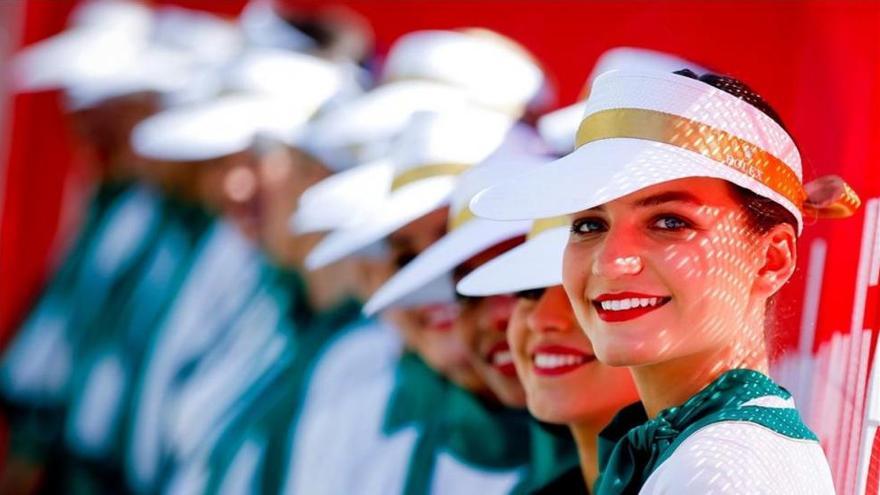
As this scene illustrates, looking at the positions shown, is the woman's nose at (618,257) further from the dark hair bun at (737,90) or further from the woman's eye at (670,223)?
the dark hair bun at (737,90)

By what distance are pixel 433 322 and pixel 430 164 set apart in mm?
264

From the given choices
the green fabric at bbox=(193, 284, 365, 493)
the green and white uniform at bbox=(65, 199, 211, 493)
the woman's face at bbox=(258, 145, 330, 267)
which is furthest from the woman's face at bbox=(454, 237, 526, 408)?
the green and white uniform at bbox=(65, 199, 211, 493)

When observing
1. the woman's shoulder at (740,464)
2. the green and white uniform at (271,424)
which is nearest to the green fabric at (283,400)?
the green and white uniform at (271,424)

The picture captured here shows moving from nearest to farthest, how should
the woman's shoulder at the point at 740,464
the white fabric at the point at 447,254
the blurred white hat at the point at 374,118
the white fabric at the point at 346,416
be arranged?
the woman's shoulder at the point at 740,464 → the white fabric at the point at 447,254 → the white fabric at the point at 346,416 → the blurred white hat at the point at 374,118

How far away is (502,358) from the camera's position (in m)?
2.47

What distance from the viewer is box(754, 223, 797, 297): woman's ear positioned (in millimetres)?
1654

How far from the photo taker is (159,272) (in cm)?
466

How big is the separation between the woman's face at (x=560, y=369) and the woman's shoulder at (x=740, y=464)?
1.77ft

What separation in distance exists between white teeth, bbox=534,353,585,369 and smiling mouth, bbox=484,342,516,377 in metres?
0.31

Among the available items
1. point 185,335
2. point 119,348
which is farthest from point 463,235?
point 119,348

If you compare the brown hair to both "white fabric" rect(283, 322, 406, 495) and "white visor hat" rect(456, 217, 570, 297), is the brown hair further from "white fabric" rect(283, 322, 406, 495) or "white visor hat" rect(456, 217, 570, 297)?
"white fabric" rect(283, 322, 406, 495)

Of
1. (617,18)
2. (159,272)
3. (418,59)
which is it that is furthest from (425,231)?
(159,272)

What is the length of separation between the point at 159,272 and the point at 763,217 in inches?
127

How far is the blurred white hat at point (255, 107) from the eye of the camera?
3895 mm
